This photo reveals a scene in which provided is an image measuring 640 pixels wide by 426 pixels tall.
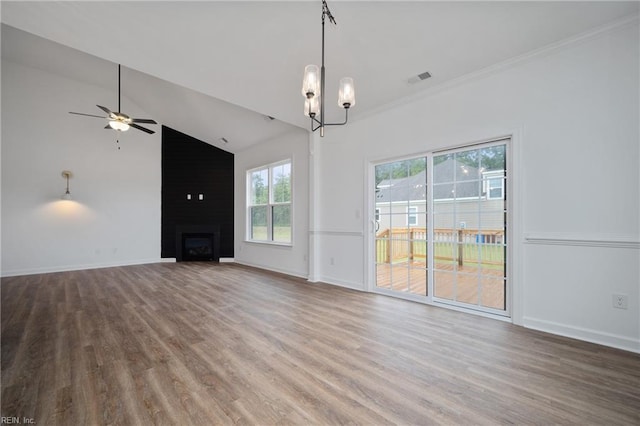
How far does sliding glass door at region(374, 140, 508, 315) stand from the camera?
293cm

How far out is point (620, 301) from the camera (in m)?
2.19

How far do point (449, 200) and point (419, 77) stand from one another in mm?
1539

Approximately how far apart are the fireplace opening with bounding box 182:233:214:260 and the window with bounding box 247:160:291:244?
1.35m

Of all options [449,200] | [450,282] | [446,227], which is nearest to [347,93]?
[449,200]

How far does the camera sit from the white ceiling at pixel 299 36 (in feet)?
7.07

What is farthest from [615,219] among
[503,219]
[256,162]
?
[256,162]

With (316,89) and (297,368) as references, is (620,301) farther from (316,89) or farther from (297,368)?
(316,89)

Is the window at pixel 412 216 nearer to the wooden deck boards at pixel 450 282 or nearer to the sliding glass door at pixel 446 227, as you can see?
the sliding glass door at pixel 446 227

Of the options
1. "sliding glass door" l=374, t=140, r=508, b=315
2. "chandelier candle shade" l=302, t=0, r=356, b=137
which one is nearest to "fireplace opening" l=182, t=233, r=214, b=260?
"sliding glass door" l=374, t=140, r=508, b=315

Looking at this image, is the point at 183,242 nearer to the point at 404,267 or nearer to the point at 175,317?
the point at 175,317

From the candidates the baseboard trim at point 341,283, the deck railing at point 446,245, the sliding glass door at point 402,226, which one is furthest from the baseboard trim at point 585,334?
the baseboard trim at point 341,283

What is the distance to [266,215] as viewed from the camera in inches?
243

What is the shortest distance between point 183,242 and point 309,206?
4.22 metres

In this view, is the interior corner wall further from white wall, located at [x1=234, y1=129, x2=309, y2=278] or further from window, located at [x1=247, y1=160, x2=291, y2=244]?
window, located at [x1=247, y1=160, x2=291, y2=244]
